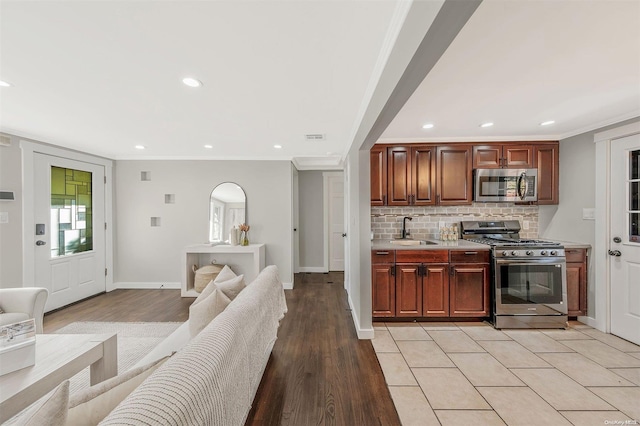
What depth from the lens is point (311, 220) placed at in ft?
18.5

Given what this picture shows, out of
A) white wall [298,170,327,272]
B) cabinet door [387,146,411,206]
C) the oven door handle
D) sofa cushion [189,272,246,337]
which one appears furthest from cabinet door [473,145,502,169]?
sofa cushion [189,272,246,337]

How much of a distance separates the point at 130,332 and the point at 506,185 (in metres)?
4.84

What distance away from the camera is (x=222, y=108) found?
2424 mm

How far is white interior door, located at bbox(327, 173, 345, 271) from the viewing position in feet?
18.4

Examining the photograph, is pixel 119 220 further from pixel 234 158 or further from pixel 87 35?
pixel 87 35

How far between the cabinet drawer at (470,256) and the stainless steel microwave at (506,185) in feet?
2.45

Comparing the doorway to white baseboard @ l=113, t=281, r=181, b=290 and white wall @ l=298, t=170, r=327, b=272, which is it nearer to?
white wall @ l=298, t=170, r=327, b=272

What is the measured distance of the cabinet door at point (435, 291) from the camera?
301 cm

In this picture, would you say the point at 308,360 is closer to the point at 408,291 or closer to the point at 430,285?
the point at 408,291

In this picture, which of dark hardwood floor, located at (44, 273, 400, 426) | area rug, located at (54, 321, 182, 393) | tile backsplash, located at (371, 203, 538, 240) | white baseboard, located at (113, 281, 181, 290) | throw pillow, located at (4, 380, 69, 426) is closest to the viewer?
throw pillow, located at (4, 380, 69, 426)

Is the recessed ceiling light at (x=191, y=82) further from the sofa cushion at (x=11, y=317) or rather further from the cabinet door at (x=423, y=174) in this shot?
the cabinet door at (x=423, y=174)

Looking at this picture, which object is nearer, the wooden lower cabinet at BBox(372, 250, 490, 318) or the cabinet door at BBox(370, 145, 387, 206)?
the wooden lower cabinet at BBox(372, 250, 490, 318)

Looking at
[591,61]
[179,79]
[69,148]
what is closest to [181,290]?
[69,148]

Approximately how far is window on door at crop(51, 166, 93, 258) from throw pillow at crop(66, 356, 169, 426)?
3955 mm
